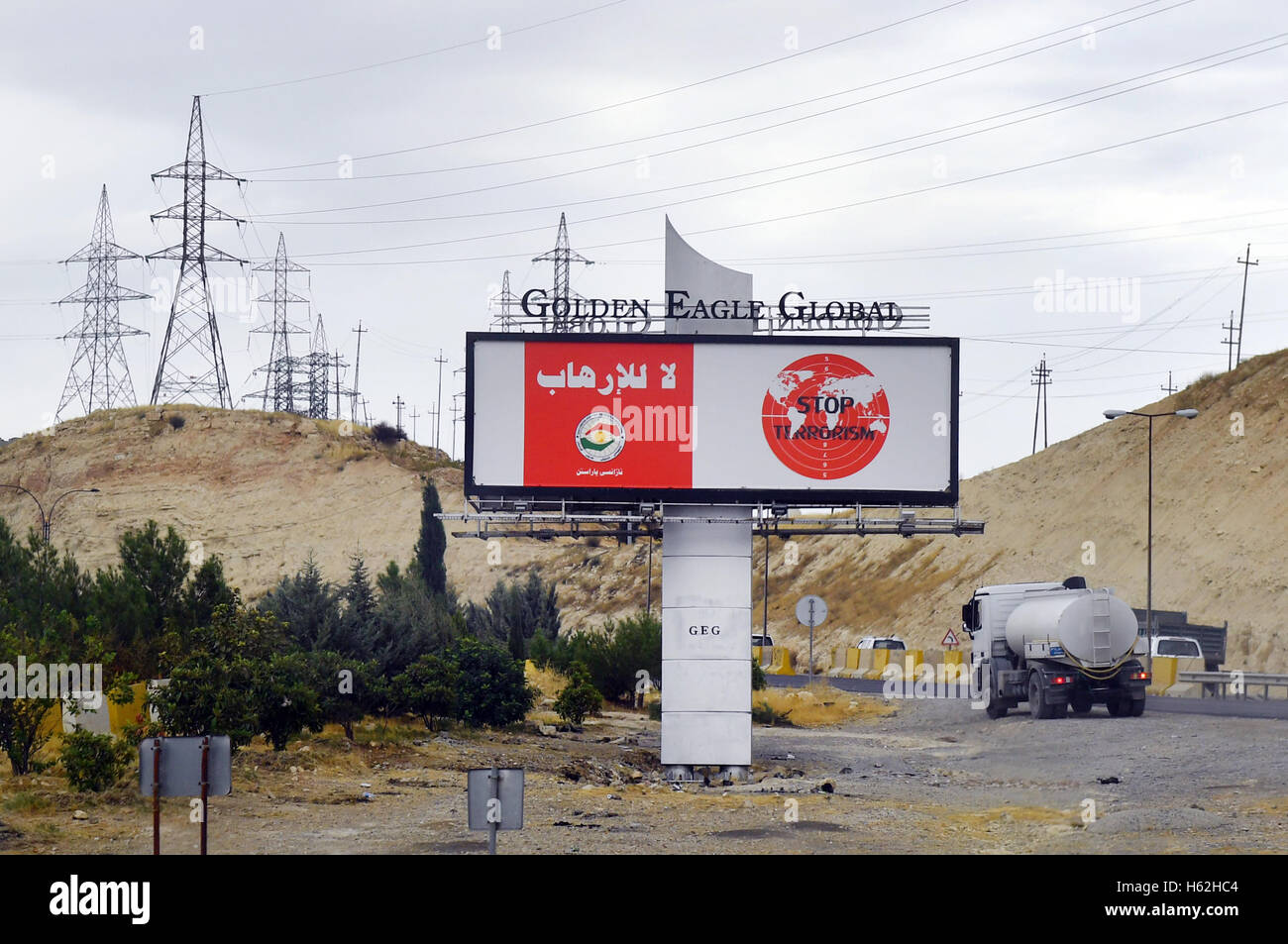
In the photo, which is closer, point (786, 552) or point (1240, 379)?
point (1240, 379)

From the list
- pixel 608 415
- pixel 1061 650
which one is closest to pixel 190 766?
pixel 608 415

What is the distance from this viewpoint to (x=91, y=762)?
23.8 meters

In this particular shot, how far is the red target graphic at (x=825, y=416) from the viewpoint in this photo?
30516mm

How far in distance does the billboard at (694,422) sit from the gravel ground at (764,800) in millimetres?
5725

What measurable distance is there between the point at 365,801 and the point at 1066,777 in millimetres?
13545

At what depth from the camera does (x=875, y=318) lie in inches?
→ 1240

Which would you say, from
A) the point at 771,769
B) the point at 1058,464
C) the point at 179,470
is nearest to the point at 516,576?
the point at 179,470

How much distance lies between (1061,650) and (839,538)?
242 ft

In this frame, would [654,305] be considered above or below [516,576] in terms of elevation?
above

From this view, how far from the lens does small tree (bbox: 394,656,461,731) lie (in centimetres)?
3409

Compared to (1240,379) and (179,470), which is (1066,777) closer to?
(1240,379)

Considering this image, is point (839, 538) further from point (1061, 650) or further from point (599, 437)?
point (599, 437)

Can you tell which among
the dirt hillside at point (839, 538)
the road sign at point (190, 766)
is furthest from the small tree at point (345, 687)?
the dirt hillside at point (839, 538)

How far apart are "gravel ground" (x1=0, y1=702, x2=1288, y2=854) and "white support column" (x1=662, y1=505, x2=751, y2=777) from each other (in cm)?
88
